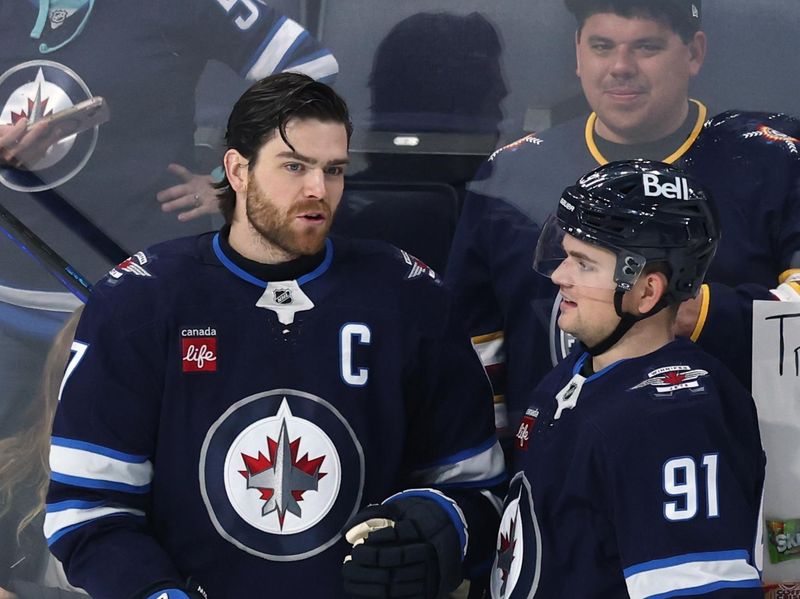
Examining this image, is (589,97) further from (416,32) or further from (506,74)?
(416,32)

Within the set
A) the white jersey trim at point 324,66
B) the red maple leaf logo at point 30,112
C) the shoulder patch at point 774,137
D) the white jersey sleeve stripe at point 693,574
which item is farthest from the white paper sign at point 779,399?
the red maple leaf logo at point 30,112

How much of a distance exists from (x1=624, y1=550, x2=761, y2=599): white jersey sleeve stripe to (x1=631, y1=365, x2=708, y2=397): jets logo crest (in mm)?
228

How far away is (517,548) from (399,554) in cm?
22

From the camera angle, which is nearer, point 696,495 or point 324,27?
point 696,495

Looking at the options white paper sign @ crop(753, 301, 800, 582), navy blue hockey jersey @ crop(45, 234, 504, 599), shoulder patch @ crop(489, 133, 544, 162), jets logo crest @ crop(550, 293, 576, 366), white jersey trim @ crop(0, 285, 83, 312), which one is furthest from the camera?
white jersey trim @ crop(0, 285, 83, 312)

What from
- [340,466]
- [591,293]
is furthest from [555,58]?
[340,466]

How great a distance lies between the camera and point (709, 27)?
8.11 feet

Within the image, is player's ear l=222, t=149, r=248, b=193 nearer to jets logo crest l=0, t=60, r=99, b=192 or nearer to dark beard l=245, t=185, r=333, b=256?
dark beard l=245, t=185, r=333, b=256

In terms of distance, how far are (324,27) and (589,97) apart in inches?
23.0

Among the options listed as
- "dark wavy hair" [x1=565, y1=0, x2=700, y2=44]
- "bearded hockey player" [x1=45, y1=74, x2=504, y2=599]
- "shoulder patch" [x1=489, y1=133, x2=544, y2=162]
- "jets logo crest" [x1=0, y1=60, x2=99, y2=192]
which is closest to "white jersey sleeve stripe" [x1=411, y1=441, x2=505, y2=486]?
"bearded hockey player" [x1=45, y1=74, x2=504, y2=599]

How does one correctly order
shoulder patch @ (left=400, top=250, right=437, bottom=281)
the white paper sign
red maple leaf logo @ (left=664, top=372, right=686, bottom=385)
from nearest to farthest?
red maple leaf logo @ (left=664, top=372, right=686, bottom=385) → shoulder patch @ (left=400, top=250, right=437, bottom=281) → the white paper sign

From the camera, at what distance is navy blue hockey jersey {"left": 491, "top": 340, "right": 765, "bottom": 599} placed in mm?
1587

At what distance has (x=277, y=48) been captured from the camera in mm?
2553

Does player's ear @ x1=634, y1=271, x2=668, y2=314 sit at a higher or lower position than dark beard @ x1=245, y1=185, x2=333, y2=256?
lower
